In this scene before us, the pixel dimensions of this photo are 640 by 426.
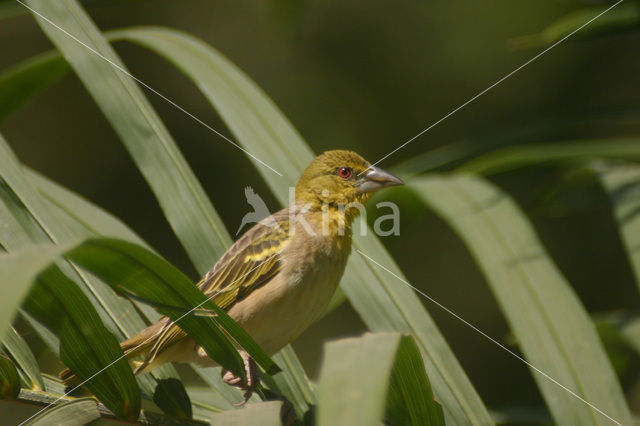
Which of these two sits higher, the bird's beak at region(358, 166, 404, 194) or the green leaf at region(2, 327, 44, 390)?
the green leaf at region(2, 327, 44, 390)

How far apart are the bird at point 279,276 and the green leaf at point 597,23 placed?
0.56 meters

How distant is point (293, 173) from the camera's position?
185 cm

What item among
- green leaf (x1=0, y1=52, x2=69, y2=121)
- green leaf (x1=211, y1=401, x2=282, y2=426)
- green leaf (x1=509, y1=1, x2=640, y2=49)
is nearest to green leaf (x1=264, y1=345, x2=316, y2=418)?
green leaf (x1=211, y1=401, x2=282, y2=426)

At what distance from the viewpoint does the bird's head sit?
2293mm

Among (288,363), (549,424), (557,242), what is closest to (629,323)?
(549,424)

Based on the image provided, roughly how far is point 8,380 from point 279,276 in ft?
2.85

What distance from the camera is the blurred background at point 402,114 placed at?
5914 millimetres

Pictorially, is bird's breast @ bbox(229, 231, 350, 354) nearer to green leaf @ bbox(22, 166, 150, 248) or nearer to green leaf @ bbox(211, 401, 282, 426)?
green leaf @ bbox(22, 166, 150, 248)

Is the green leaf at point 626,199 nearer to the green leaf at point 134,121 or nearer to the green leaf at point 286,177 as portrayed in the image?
the green leaf at point 286,177

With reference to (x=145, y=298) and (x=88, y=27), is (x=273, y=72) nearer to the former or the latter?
(x=88, y=27)

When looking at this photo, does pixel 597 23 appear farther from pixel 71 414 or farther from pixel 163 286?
pixel 71 414

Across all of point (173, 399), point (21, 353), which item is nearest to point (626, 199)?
point (173, 399)

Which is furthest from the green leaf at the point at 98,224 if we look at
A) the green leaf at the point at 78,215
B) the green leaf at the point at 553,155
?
the green leaf at the point at 553,155

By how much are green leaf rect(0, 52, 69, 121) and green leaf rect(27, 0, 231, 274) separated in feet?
0.88
